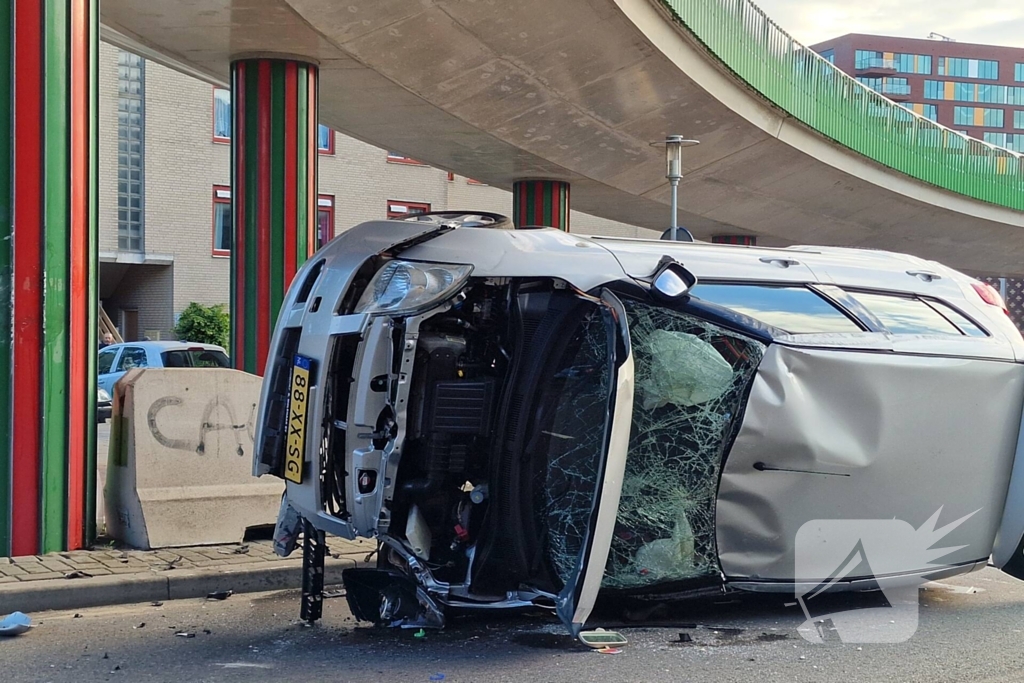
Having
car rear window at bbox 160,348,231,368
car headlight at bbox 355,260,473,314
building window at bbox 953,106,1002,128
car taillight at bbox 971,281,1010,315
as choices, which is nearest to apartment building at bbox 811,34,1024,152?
building window at bbox 953,106,1002,128

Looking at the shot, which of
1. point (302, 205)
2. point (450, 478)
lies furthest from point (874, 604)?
point (302, 205)

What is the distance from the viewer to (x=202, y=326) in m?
30.3

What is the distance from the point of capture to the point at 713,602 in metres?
6.43

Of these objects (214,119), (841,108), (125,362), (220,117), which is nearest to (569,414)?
(125,362)

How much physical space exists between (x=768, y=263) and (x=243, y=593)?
346 cm

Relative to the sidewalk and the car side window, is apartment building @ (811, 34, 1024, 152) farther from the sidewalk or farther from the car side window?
the sidewalk

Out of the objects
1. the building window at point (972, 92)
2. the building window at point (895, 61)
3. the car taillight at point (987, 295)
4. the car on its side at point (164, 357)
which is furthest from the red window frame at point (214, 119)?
the building window at point (972, 92)

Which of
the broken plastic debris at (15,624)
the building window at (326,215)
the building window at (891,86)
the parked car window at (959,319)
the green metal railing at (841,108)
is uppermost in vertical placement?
the building window at (891,86)

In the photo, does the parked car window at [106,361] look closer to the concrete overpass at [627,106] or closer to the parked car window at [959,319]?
the concrete overpass at [627,106]

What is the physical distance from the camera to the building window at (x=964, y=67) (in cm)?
13200

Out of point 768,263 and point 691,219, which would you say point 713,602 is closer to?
point 768,263

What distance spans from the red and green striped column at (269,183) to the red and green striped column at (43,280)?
5.68 meters

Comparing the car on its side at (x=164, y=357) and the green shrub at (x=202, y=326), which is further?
the green shrub at (x=202, y=326)

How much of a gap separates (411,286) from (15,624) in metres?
2.60
